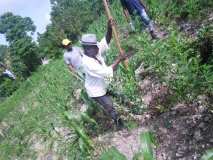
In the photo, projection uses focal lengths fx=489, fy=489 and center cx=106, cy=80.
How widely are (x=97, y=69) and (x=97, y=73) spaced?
0.07 metres

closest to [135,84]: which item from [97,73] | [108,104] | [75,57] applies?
[108,104]

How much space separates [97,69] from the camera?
5758 millimetres

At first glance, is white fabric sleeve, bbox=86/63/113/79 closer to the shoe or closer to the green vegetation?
the green vegetation

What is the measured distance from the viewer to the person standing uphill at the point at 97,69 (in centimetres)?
576

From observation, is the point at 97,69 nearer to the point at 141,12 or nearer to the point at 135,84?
the point at 135,84

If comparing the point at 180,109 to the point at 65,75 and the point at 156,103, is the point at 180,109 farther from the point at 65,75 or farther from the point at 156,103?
the point at 65,75

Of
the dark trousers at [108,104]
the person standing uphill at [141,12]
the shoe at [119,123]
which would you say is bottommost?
the shoe at [119,123]

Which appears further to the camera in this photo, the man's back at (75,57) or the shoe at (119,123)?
the man's back at (75,57)

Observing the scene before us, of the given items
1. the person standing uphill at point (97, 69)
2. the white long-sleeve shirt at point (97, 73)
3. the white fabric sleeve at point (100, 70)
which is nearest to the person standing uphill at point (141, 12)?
the person standing uphill at point (97, 69)

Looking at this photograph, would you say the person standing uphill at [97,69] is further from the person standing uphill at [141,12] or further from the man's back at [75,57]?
the man's back at [75,57]

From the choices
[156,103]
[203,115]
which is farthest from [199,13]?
[203,115]

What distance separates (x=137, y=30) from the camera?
8.34m

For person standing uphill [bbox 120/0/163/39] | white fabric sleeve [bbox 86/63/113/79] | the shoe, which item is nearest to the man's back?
person standing uphill [bbox 120/0/163/39]

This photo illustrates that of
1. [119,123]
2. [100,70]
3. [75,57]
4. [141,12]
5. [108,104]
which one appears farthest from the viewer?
[75,57]
